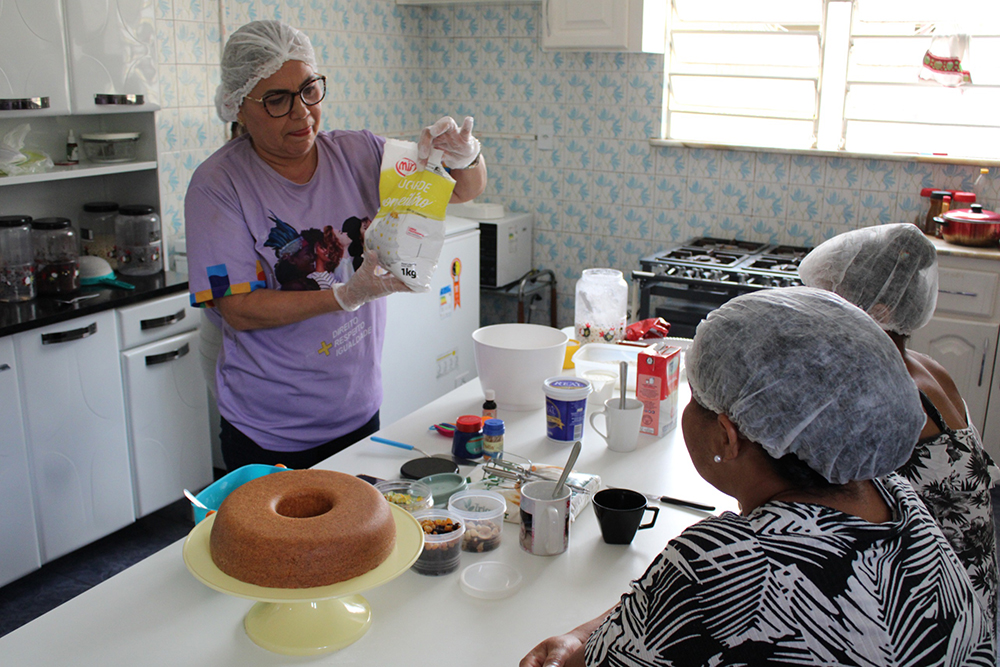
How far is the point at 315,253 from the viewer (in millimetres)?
1946

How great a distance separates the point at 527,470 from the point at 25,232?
1989 mm

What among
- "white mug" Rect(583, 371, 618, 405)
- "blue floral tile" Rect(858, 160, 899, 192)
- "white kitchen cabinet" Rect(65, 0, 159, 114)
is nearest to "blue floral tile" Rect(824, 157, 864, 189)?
"blue floral tile" Rect(858, 160, 899, 192)

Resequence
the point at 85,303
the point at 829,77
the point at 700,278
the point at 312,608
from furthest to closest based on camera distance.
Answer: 1. the point at 829,77
2. the point at 700,278
3. the point at 85,303
4. the point at 312,608

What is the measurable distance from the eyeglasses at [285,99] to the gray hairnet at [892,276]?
4.02 feet

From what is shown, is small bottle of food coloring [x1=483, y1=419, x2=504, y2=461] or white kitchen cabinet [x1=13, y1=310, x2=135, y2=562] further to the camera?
white kitchen cabinet [x1=13, y1=310, x2=135, y2=562]

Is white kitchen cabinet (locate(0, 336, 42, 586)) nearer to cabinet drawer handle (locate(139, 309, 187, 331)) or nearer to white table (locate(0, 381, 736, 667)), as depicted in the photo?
cabinet drawer handle (locate(139, 309, 187, 331))

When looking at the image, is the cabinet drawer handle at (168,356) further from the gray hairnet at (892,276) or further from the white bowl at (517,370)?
the gray hairnet at (892,276)

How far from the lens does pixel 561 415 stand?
190 cm

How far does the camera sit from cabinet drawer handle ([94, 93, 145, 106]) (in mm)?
2783

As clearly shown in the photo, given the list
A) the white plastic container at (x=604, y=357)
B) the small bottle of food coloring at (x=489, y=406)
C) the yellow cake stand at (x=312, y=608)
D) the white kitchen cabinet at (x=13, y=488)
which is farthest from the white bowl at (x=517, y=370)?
the white kitchen cabinet at (x=13, y=488)

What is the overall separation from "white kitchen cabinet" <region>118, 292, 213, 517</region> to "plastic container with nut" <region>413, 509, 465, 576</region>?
1.81 meters

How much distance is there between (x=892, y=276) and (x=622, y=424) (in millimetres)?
643

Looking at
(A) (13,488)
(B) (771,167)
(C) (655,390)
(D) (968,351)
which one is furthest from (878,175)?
(A) (13,488)

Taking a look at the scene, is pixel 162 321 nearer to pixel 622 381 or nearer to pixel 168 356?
pixel 168 356
